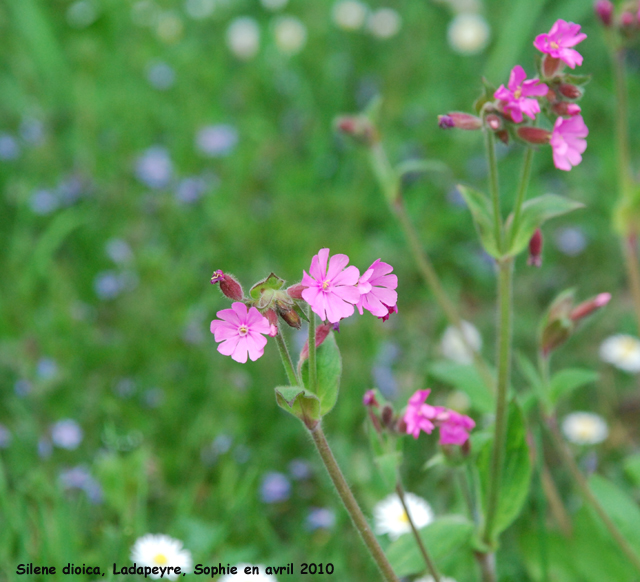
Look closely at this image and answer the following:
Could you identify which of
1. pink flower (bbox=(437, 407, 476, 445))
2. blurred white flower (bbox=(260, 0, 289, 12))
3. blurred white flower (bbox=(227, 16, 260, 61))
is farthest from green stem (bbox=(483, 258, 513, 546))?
blurred white flower (bbox=(260, 0, 289, 12))

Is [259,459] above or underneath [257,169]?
underneath

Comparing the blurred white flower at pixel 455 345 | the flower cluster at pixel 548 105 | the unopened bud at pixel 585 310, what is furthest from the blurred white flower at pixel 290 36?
the flower cluster at pixel 548 105

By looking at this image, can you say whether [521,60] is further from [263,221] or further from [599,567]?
[599,567]

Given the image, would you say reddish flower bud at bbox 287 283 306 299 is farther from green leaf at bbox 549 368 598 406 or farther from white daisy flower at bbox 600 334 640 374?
white daisy flower at bbox 600 334 640 374

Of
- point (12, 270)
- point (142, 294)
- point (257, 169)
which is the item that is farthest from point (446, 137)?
point (12, 270)

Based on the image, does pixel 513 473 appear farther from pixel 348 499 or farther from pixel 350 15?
pixel 350 15

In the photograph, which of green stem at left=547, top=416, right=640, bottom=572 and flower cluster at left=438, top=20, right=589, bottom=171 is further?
green stem at left=547, top=416, right=640, bottom=572
